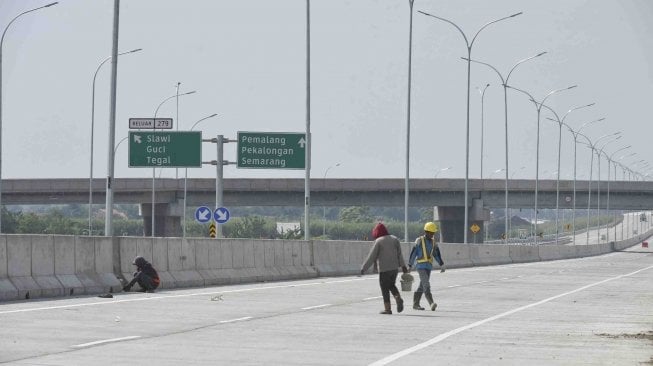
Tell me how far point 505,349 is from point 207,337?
3436 mm

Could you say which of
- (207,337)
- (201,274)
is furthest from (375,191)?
(207,337)

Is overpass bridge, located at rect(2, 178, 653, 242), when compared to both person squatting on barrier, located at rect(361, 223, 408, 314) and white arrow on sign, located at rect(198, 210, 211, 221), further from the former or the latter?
person squatting on barrier, located at rect(361, 223, 408, 314)

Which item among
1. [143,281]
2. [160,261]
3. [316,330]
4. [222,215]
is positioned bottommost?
[316,330]

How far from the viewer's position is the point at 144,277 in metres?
30.6

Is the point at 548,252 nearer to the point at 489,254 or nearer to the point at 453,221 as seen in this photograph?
the point at 489,254

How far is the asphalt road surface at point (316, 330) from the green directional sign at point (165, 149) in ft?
73.6

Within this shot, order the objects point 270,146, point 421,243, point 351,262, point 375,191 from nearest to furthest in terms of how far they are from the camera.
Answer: point 421,243, point 351,262, point 270,146, point 375,191

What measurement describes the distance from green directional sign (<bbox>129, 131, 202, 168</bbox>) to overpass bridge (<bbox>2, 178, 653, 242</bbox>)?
56.6 metres

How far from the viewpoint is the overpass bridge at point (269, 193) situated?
113750mm

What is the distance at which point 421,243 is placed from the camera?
25750mm

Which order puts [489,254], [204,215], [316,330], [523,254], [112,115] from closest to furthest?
[316,330]
[112,115]
[204,215]
[489,254]
[523,254]

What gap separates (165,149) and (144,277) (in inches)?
980

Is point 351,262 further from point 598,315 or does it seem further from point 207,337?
point 207,337

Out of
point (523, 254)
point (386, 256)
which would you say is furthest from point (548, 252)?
point (386, 256)
